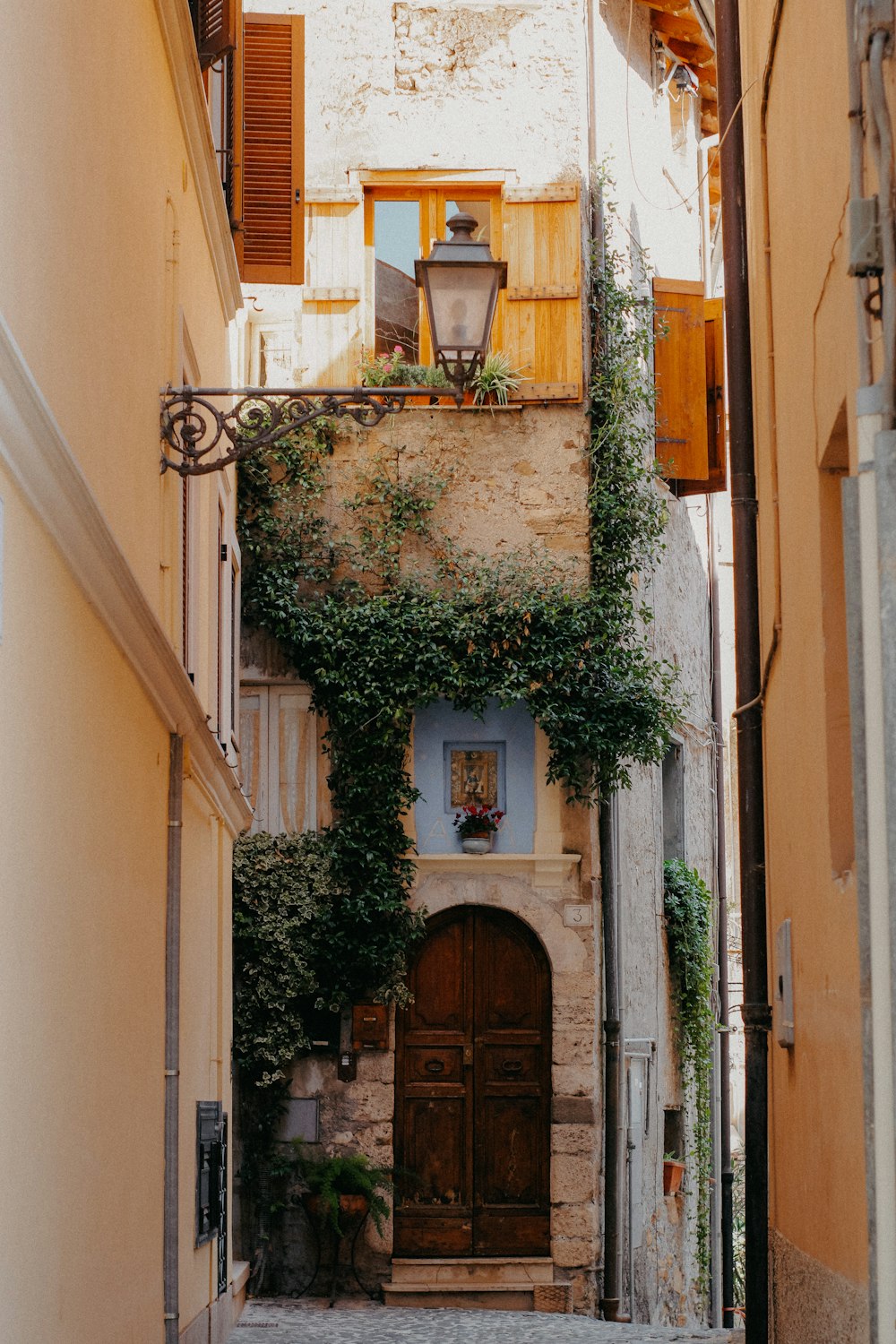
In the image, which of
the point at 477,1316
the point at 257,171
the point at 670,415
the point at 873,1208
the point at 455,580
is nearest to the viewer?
the point at 873,1208

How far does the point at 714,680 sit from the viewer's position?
1784 cm

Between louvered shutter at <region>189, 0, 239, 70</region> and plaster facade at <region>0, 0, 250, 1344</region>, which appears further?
louvered shutter at <region>189, 0, 239, 70</region>

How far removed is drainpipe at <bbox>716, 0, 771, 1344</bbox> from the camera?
24.1 feet

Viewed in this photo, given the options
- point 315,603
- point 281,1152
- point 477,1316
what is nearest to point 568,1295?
point 477,1316

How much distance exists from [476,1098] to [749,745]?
6.18 meters

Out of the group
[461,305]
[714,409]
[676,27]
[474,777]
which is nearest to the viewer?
[461,305]

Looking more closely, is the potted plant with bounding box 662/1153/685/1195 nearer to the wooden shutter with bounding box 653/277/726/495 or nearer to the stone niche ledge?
the stone niche ledge

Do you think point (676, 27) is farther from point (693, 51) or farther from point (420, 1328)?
point (420, 1328)

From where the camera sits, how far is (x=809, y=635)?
17.0ft

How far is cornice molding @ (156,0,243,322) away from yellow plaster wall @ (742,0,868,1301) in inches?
88.5

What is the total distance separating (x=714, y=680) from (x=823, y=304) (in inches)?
524

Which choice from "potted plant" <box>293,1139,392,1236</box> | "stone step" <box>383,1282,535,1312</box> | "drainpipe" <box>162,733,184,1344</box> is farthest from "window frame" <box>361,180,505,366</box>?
"drainpipe" <box>162,733,184,1344</box>

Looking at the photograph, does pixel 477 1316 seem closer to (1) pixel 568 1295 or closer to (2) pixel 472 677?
(1) pixel 568 1295

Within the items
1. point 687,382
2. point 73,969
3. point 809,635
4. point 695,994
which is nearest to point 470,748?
point 695,994
